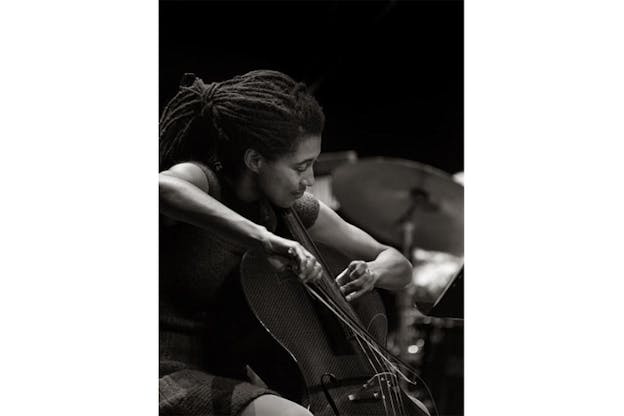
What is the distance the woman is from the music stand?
209 mm

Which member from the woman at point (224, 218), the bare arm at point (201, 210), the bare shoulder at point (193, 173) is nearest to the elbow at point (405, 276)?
the woman at point (224, 218)

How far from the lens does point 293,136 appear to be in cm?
185

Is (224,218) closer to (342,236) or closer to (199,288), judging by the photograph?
(199,288)

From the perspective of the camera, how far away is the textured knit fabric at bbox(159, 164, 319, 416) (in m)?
1.72

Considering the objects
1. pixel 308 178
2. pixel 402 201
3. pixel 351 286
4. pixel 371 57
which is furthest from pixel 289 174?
pixel 402 201

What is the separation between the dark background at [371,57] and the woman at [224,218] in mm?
126

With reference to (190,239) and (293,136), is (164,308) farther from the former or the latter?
(293,136)

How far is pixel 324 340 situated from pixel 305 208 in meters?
0.28

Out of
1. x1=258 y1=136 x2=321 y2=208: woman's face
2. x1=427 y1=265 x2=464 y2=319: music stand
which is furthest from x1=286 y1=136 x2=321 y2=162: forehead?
x1=427 y1=265 x2=464 y2=319: music stand

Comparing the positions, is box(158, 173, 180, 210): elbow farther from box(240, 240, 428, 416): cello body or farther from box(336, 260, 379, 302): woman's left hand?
box(336, 260, 379, 302): woman's left hand
